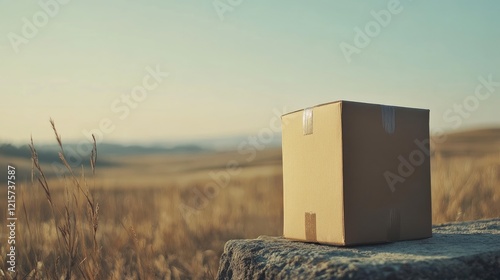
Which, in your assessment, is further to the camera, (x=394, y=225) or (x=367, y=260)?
(x=394, y=225)

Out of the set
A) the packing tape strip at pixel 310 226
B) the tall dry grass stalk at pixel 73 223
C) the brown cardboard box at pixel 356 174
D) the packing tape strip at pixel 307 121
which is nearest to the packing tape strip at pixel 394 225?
the brown cardboard box at pixel 356 174

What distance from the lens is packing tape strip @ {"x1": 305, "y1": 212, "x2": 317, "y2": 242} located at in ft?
7.47

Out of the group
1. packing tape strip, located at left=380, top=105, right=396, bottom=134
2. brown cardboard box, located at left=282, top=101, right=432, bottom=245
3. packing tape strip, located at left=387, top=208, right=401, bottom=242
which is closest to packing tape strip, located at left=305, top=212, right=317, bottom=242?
brown cardboard box, located at left=282, top=101, right=432, bottom=245

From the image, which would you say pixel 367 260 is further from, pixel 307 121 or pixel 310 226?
pixel 307 121

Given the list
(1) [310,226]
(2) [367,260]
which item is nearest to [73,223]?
(1) [310,226]

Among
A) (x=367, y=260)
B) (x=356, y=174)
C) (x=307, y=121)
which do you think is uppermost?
(x=307, y=121)

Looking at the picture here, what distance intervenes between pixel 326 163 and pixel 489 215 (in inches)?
89.0

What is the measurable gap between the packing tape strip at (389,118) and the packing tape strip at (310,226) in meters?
0.42

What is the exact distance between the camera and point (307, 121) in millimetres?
2307

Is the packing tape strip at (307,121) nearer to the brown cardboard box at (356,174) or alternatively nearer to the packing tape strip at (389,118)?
the brown cardboard box at (356,174)

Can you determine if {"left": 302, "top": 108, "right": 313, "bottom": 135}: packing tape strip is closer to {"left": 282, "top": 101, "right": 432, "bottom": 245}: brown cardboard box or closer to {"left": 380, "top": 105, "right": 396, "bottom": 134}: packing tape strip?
{"left": 282, "top": 101, "right": 432, "bottom": 245}: brown cardboard box

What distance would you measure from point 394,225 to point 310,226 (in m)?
0.31

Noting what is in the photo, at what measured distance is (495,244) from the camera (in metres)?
2.18

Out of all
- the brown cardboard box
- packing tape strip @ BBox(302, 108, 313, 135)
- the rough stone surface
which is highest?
packing tape strip @ BBox(302, 108, 313, 135)
